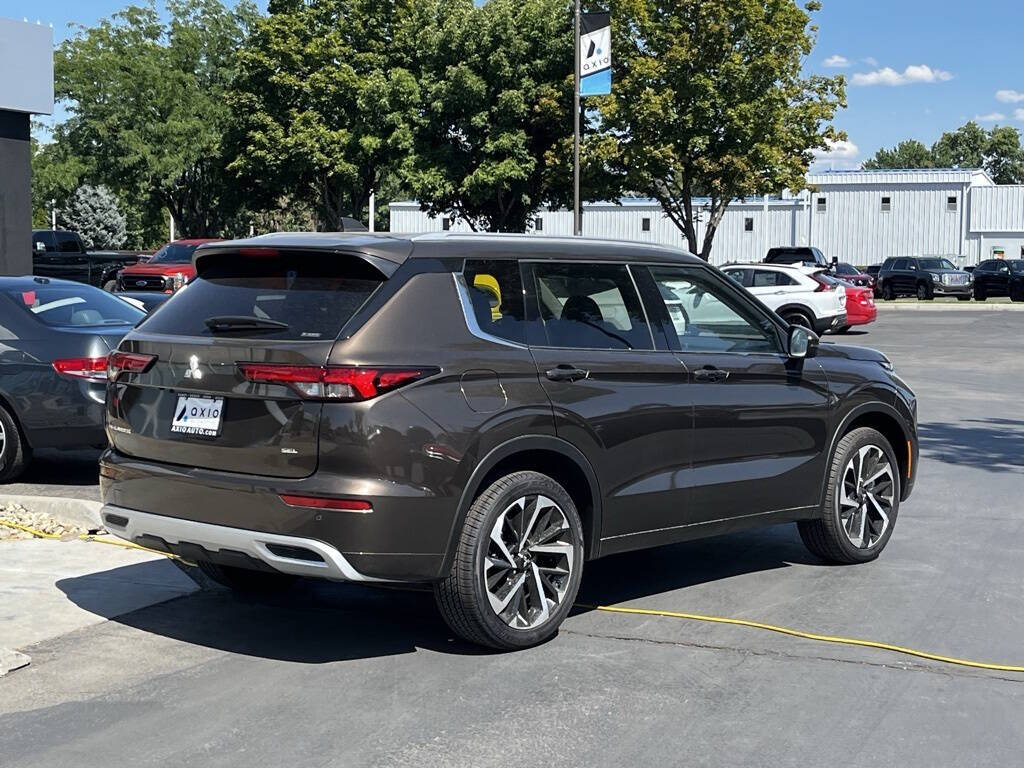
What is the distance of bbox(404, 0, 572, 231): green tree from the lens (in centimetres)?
4375

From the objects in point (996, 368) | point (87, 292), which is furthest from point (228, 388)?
point (996, 368)

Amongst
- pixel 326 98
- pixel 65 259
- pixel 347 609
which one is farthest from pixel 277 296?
pixel 326 98

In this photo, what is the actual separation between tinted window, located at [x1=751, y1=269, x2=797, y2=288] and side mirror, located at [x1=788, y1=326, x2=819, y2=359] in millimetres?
20863

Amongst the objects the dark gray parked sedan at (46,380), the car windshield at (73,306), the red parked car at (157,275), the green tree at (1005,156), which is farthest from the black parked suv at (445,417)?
the green tree at (1005,156)

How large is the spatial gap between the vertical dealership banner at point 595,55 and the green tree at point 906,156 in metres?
138

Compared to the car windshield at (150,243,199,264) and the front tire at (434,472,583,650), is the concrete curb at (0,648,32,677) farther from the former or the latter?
the car windshield at (150,243,199,264)

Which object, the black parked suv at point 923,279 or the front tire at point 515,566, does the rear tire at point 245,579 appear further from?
the black parked suv at point 923,279

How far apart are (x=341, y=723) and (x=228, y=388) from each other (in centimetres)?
145

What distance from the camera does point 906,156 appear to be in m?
162

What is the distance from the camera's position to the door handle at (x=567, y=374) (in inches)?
223

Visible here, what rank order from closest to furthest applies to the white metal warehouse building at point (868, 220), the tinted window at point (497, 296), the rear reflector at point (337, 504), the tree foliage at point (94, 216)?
the rear reflector at point (337, 504) < the tinted window at point (497, 296) < the white metal warehouse building at point (868, 220) < the tree foliage at point (94, 216)

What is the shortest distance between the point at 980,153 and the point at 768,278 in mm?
134331

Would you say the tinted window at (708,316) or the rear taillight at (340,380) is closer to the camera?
the rear taillight at (340,380)

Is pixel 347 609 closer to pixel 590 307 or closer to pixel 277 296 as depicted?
pixel 277 296
